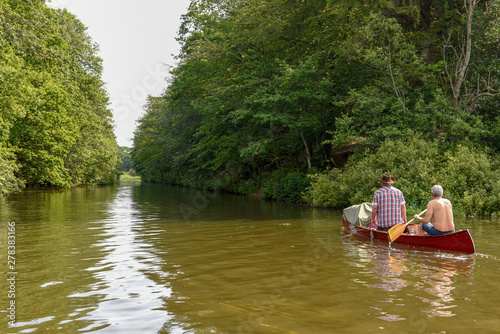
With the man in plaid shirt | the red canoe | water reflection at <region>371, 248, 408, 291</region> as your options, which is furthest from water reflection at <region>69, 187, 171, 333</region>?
the man in plaid shirt

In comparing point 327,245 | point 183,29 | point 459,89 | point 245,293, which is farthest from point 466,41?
point 183,29

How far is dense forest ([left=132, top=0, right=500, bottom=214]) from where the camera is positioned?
58.1 feet

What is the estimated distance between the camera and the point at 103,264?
7953 mm

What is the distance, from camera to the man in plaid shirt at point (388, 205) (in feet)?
34.5

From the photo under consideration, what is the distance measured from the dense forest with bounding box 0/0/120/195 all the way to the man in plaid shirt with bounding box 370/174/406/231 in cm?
1418

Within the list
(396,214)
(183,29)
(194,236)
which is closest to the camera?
(396,214)

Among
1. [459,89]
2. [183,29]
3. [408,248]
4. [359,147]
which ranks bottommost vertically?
[408,248]

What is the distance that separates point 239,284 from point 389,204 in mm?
5676

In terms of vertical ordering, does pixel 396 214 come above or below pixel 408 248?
above

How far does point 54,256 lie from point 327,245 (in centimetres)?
618

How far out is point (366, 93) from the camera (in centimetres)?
2044

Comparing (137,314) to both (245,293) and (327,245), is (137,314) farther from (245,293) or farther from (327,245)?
(327,245)

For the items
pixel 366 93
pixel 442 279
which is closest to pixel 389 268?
pixel 442 279

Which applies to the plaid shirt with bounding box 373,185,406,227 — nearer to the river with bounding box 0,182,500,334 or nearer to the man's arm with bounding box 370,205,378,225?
the man's arm with bounding box 370,205,378,225
